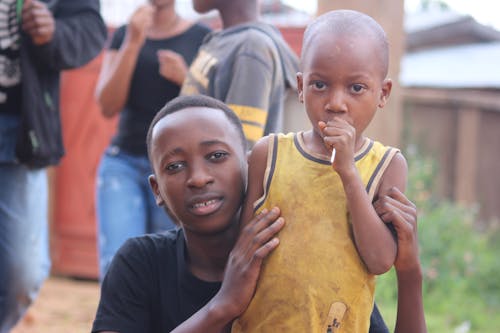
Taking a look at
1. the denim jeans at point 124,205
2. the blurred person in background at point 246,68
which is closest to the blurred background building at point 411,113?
the denim jeans at point 124,205

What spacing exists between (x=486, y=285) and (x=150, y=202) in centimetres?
418

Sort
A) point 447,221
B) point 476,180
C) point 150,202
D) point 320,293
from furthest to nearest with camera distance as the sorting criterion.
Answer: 1. point 476,180
2. point 447,221
3. point 150,202
4. point 320,293

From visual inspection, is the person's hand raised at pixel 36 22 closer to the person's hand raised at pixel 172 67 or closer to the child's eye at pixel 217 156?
the person's hand raised at pixel 172 67

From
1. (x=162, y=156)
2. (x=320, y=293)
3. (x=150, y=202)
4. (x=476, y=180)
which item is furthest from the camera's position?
(x=476, y=180)

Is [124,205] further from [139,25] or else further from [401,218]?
[401,218]

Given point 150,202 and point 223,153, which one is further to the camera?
point 150,202

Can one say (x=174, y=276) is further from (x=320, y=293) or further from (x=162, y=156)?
(x=320, y=293)

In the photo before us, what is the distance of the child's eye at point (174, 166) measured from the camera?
2.01 m

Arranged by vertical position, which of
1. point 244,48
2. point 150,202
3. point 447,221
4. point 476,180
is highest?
point 244,48

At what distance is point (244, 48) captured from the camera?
2660 mm

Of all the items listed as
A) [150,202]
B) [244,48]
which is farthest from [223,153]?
[150,202]

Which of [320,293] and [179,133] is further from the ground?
[179,133]

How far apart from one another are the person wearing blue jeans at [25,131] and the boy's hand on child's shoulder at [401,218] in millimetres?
1934

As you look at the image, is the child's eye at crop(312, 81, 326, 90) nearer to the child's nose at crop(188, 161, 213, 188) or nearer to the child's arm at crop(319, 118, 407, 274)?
the child's arm at crop(319, 118, 407, 274)
